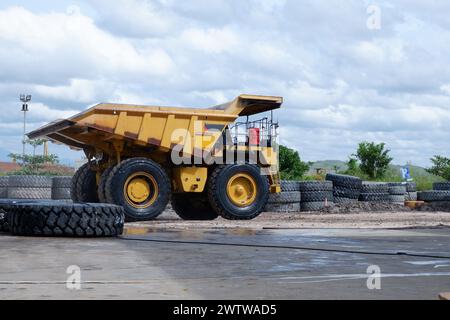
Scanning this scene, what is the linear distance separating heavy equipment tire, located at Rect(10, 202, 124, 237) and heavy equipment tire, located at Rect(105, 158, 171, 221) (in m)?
5.13

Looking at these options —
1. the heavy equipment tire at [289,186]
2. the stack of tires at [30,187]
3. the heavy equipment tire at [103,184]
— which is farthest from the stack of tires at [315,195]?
the heavy equipment tire at [103,184]

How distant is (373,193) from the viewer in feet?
83.5

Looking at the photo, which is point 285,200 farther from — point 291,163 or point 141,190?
point 291,163

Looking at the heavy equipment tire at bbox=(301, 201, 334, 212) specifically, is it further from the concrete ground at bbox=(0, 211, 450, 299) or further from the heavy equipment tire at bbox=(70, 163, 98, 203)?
the concrete ground at bbox=(0, 211, 450, 299)

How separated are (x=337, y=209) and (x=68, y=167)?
2915cm

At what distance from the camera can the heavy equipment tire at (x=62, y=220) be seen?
11.4 metres

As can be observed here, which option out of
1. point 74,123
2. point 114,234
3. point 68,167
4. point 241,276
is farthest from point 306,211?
point 68,167

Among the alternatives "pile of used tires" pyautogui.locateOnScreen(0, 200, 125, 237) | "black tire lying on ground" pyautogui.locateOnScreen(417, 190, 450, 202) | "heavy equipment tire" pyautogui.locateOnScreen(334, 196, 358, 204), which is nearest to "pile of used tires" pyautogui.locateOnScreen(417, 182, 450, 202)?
"black tire lying on ground" pyautogui.locateOnScreen(417, 190, 450, 202)

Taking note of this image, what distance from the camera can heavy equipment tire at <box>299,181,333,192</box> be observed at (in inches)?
921

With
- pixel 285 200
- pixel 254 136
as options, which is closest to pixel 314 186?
pixel 285 200

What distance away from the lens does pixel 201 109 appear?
17.9 m

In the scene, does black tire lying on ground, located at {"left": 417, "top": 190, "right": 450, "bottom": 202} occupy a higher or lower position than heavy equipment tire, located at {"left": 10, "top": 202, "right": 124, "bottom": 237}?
higher
